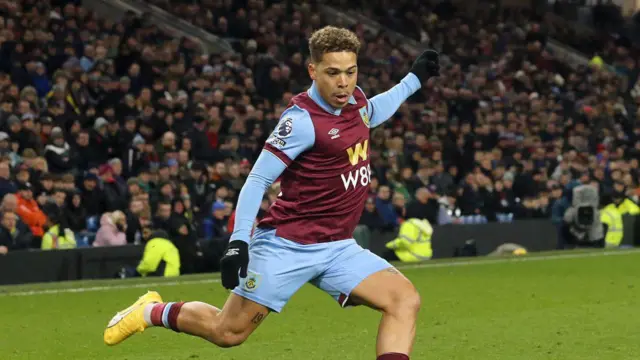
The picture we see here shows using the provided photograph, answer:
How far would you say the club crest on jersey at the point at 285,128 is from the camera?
6.51m

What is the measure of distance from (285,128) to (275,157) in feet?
0.53

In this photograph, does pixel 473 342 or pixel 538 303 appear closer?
pixel 473 342

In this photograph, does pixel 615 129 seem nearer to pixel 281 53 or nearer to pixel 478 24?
pixel 478 24

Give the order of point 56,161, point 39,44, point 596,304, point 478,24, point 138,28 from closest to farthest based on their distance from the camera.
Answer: point 596,304, point 56,161, point 39,44, point 138,28, point 478,24

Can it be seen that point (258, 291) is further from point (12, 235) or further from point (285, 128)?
point (12, 235)

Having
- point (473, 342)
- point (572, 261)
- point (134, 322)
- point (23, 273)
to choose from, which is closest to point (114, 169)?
point (23, 273)

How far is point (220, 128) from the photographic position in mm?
20484

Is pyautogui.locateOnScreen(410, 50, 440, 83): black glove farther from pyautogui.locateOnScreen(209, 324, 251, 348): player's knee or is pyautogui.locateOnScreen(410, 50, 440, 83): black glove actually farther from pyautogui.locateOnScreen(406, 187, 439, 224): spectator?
pyautogui.locateOnScreen(406, 187, 439, 224): spectator

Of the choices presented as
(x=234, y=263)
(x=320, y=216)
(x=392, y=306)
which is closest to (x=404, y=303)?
(x=392, y=306)

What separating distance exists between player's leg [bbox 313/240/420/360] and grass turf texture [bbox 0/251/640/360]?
8.48 ft

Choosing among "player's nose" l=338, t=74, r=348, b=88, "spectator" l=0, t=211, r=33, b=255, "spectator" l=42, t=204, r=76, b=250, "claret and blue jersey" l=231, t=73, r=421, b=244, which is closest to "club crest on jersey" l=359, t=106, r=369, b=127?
"claret and blue jersey" l=231, t=73, r=421, b=244

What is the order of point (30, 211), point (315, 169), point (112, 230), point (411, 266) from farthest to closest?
point (411, 266), point (112, 230), point (30, 211), point (315, 169)

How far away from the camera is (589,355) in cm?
934

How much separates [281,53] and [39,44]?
5942 mm
